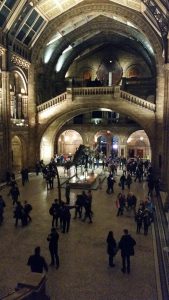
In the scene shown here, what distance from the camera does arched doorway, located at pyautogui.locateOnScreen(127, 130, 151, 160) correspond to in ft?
112

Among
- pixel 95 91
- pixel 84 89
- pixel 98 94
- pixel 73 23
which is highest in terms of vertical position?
pixel 73 23

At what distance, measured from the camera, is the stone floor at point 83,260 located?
26.1 feet

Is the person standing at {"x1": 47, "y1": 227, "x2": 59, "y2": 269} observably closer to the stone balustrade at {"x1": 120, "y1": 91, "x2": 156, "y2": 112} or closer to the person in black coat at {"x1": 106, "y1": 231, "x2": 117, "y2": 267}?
the person in black coat at {"x1": 106, "y1": 231, "x2": 117, "y2": 267}

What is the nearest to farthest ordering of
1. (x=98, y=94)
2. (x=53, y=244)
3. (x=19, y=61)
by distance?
(x=53, y=244) → (x=19, y=61) → (x=98, y=94)

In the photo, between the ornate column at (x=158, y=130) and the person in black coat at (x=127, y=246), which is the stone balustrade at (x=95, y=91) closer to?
the ornate column at (x=158, y=130)

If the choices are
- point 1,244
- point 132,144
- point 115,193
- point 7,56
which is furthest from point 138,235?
point 132,144

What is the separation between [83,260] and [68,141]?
2706cm

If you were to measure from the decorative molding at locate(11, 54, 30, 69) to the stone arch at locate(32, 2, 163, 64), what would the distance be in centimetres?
245

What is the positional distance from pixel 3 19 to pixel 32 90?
23.2 feet

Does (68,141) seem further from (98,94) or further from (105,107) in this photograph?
(98,94)

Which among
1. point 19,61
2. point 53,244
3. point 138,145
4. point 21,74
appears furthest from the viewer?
point 138,145

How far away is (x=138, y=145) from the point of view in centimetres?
3431

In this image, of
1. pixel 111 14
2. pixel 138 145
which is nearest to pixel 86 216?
pixel 111 14

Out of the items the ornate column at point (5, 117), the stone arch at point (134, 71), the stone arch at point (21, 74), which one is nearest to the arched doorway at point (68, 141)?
the stone arch at point (134, 71)
